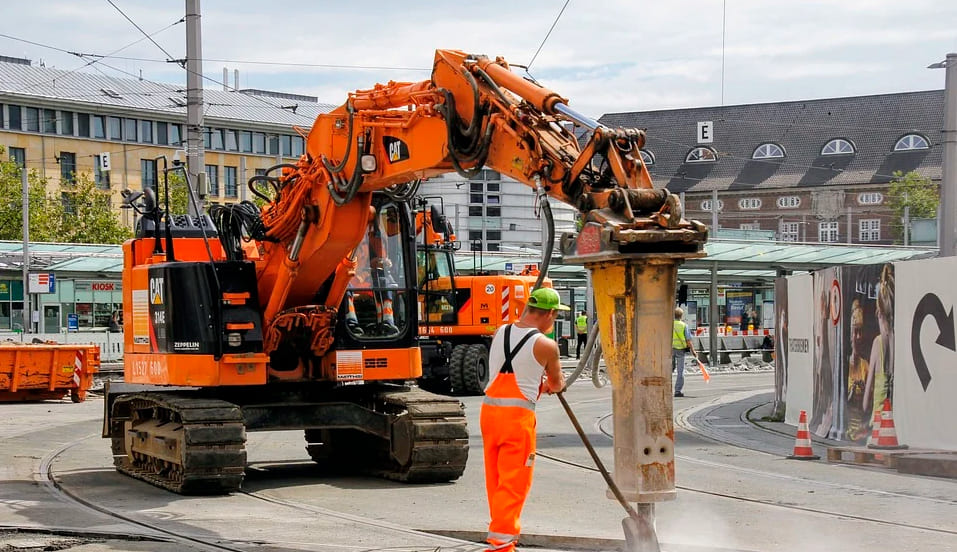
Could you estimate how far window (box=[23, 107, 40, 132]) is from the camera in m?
83.8

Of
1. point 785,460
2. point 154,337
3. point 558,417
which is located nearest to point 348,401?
point 154,337

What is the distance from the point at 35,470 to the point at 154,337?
2.56 metres

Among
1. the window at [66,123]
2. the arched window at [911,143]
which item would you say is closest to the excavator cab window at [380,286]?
the window at [66,123]

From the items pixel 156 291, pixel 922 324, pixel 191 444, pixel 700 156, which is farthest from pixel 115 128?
pixel 191 444

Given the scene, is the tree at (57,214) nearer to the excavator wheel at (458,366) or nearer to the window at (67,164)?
the window at (67,164)

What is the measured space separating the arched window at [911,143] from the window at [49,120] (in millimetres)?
56821

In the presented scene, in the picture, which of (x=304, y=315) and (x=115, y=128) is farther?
(x=115, y=128)

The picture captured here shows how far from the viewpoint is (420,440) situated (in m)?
13.5

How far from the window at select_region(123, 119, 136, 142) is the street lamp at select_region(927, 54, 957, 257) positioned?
246ft

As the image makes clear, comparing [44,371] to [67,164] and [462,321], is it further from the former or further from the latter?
[67,164]

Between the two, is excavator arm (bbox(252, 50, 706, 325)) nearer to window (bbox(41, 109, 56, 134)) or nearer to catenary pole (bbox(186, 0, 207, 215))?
catenary pole (bbox(186, 0, 207, 215))

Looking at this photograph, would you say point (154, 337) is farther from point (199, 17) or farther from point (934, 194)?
point (934, 194)

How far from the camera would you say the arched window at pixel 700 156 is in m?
102

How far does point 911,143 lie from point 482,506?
8812cm
